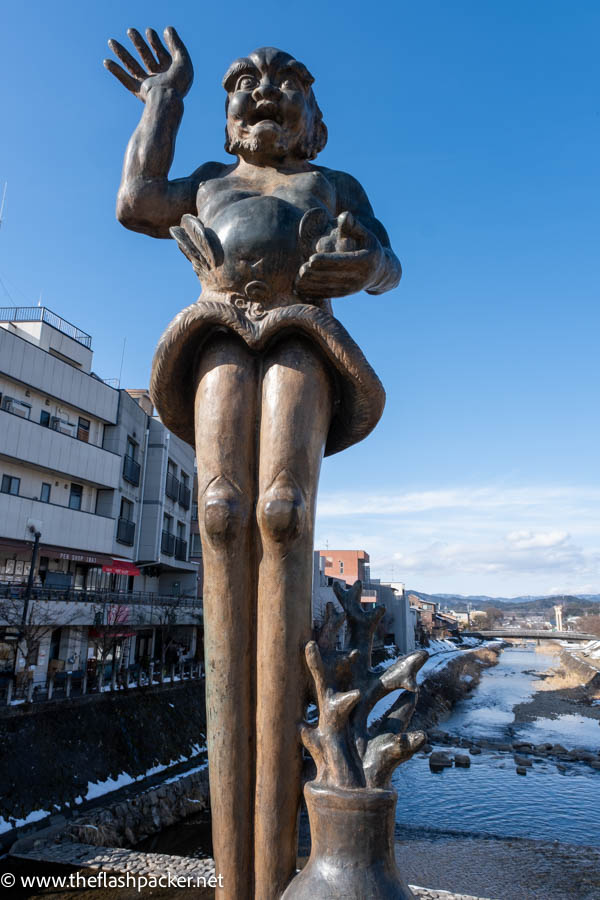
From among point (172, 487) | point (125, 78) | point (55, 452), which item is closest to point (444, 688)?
point (172, 487)

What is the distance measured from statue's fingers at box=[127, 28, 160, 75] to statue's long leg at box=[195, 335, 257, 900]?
81.6 inches

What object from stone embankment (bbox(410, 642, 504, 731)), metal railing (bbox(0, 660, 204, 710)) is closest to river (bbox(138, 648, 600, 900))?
stone embankment (bbox(410, 642, 504, 731))

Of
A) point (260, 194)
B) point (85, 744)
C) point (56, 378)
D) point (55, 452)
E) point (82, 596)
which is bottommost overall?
point (85, 744)

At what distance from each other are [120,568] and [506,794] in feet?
68.3

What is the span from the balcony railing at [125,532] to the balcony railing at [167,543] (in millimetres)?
2813

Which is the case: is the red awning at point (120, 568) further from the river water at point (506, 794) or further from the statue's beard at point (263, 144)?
the statue's beard at point (263, 144)

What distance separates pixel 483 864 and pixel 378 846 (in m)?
19.4

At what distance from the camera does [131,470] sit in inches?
1380

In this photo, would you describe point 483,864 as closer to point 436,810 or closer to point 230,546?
point 436,810

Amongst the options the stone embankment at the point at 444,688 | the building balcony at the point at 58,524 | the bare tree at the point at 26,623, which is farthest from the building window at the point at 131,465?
the stone embankment at the point at 444,688

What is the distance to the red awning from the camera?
3191cm

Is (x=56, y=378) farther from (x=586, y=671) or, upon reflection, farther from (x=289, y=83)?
(x=586, y=671)

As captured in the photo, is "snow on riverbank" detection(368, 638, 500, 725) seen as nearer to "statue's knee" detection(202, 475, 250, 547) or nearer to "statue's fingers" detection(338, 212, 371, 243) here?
"statue's knee" detection(202, 475, 250, 547)

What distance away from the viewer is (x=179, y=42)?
4059mm
